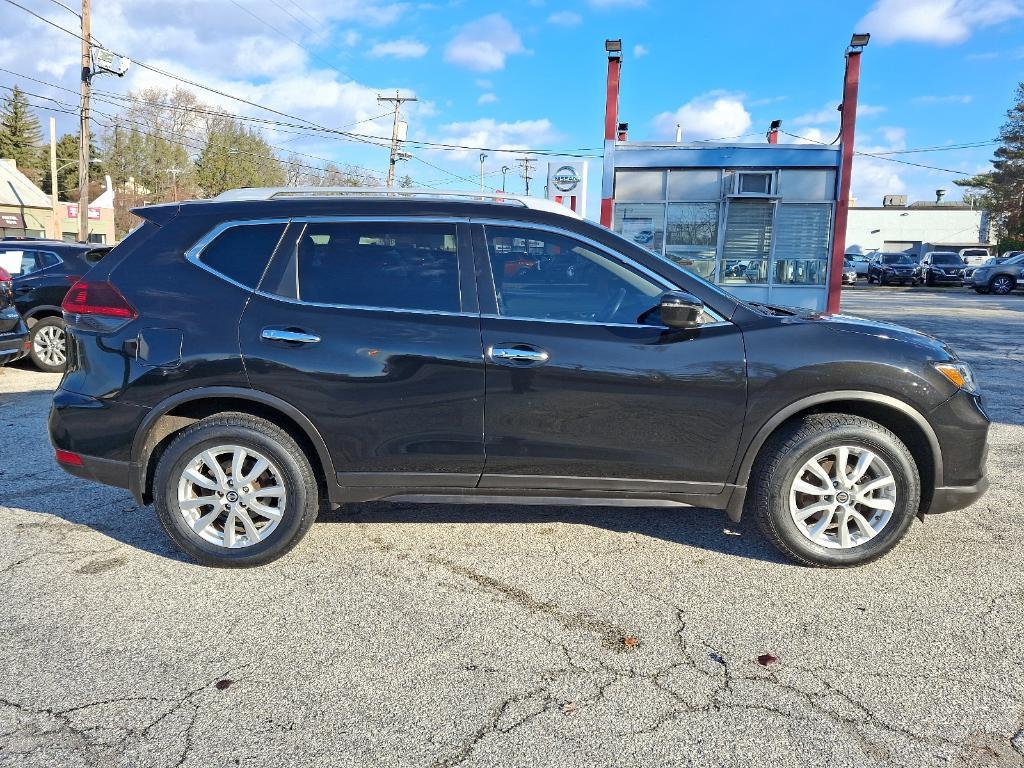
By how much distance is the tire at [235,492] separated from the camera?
11.7ft

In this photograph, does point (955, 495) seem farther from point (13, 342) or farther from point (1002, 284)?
point (1002, 284)

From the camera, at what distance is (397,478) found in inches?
143

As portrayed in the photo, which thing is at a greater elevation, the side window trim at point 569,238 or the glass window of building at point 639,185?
the glass window of building at point 639,185

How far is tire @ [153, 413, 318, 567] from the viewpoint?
3.56 m

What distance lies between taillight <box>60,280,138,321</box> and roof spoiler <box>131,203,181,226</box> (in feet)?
1.37

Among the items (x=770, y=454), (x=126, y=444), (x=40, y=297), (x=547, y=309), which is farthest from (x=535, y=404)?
(x=40, y=297)

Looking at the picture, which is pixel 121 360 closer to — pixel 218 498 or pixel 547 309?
pixel 218 498

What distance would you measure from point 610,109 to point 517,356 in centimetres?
1361

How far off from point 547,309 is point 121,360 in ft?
7.06

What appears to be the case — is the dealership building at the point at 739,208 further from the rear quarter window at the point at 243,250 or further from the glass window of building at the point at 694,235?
the rear quarter window at the point at 243,250

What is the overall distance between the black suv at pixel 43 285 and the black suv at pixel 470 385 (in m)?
6.51

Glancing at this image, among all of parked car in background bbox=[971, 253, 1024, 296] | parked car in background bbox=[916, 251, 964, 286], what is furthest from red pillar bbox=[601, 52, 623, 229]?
parked car in background bbox=[916, 251, 964, 286]

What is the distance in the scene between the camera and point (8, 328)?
779 centimetres

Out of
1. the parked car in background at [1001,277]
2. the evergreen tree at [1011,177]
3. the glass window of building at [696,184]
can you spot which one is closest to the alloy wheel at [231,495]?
the glass window of building at [696,184]
